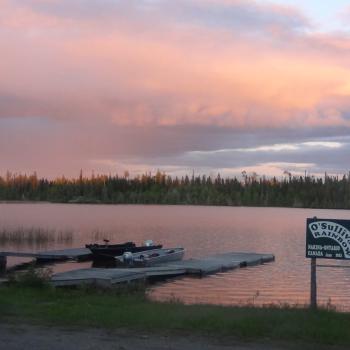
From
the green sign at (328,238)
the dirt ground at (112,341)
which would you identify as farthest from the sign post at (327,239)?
the dirt ground at (112,341)

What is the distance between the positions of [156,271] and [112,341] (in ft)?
57.2

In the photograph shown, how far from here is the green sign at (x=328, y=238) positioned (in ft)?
39.7

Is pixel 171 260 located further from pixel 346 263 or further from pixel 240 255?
pixel 346 263

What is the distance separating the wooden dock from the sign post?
8.94 meters

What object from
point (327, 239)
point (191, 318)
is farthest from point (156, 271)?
point (191, 318)

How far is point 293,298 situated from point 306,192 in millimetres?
176352

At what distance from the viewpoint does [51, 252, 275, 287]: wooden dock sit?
65.5 ft

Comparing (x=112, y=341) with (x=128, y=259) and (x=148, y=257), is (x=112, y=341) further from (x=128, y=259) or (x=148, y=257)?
(x=148, y=257)

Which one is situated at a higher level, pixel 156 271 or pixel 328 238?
pixel 328 238

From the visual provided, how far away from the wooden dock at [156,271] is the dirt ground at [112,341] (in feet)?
32.1

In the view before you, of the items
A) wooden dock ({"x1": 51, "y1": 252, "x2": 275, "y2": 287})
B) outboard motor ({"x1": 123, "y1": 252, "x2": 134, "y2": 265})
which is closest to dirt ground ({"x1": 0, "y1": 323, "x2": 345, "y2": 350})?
wooden dock ({"x1": 51, "y1": 252, "x2": 275, "y2": 287})

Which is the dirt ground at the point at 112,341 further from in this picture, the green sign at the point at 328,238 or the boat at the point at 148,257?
the boat at the point at 148,257

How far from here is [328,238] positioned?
12227 mm

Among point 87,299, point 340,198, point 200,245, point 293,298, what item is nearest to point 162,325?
point 87,299
